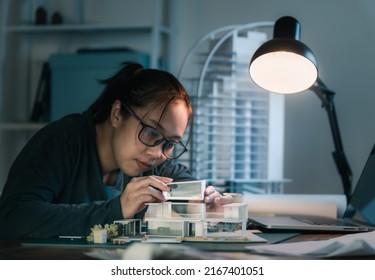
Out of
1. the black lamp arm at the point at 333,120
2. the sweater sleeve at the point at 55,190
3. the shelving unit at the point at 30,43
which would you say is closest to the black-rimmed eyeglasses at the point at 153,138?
the sweater sleeve at the point at 55,190

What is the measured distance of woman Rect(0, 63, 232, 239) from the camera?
3.14 ft

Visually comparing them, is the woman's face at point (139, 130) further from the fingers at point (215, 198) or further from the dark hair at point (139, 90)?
the fingers at point (215, 198)

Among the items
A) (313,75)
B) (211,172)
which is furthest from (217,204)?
(211,172)

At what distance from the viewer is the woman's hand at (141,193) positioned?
34.8 inches

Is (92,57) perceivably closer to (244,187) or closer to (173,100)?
(244,187)

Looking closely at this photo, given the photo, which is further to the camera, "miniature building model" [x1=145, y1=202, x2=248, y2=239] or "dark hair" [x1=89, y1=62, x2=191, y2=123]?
"dark hair" [x1=89, y1=62, x2=191, y2=123]

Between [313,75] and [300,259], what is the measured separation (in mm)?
591

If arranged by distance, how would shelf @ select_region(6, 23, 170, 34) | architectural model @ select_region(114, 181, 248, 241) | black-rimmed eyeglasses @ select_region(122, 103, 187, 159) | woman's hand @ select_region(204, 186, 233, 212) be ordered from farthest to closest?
1. shelf @ select_region(6, 23, 170, 34)
2. black-rimmed eyeglasses @ select_region(122, 103, 187, 159)
3. woman's hand @ select_region(204, 186, 233, 212)
4. architectural model @ select_region(114, 181, 248, 241)

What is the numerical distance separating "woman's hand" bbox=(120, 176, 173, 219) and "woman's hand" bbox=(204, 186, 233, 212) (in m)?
0.08

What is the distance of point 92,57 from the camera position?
8.04 ft

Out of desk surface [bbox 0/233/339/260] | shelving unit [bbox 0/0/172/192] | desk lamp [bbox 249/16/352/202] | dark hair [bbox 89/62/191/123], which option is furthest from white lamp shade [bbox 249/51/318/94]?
shelving unit [bbox 0/0/172/192]

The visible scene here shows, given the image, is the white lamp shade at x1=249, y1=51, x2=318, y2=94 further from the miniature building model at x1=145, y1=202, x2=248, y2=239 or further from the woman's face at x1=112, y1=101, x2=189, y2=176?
the miniature building model at x1=145, y1=202, x2=248, y2=239

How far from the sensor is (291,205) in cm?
132

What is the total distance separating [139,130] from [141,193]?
0.29 m
